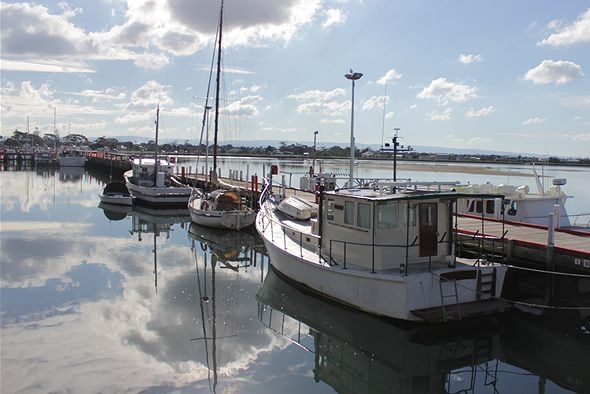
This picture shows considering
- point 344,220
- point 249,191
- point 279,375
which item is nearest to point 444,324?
point 344,220

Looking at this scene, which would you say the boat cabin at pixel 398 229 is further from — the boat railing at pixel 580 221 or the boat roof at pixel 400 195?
the boat railing at pixel 580 221

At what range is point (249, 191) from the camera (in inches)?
1438

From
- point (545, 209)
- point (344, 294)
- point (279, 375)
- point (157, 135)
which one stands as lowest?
point (279, 375)

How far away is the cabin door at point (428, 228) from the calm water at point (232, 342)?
2151mm

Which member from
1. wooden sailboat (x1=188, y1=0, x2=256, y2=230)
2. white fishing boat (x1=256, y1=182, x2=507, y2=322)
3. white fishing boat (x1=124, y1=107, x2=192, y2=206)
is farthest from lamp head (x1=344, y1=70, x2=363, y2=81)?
white fishing boat (x1=124, y1=107, x2=192, y2=206)

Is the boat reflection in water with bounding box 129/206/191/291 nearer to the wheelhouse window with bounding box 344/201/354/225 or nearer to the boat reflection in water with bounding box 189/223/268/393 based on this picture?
the boat reflection in water with bounding box 189/223/268/393

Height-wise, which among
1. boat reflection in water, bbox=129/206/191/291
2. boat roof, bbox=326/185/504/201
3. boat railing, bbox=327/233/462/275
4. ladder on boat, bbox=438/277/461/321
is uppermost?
boat roof, bbox=326/185/504/201

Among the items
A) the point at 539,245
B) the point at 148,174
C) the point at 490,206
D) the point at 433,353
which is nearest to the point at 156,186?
the point at 148,174

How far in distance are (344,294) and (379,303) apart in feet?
4.20

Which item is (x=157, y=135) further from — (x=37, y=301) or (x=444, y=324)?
(x=444, y=324)

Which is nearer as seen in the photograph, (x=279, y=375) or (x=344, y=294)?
(x=279, y=375)

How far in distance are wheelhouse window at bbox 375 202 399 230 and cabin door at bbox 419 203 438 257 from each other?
72 centimetres

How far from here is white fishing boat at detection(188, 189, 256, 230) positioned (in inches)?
1152

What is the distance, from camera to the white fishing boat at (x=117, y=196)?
4006 centimetres
